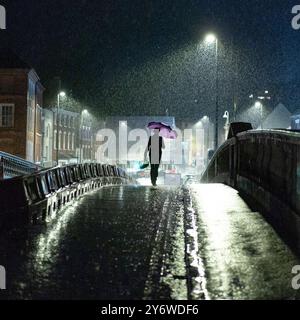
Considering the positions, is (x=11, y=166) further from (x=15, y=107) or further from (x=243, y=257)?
(x=243, y=257)

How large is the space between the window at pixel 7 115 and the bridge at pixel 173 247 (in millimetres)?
43390

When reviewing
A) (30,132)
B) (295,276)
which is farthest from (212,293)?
(30,132)

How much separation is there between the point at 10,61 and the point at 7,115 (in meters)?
5.54

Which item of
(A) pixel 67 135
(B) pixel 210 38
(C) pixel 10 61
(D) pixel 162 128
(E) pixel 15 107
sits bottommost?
(D) pixel 162 128

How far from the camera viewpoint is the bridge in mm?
5453

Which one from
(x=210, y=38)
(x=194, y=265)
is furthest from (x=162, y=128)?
(x=194, y=265)

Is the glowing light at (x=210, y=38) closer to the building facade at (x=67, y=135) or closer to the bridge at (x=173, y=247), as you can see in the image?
the bridge at (x=173, y=247)

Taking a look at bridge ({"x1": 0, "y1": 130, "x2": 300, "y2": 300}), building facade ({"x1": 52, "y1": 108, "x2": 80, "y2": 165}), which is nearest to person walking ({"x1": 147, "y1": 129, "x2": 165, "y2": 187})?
bridge ({"x1": 0, "y1": 130, "x2": 300, "y2": 300})

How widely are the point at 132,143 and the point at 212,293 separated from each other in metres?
106

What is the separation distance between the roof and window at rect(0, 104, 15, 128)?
3.76 meters

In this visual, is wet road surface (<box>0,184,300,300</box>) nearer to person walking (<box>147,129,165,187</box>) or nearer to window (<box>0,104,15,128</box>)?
person walking (<box>147,129,165,187</box>)

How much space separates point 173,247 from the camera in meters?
7.23

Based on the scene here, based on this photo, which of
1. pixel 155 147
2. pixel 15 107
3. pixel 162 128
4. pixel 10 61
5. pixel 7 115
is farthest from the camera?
pixel 10 61
